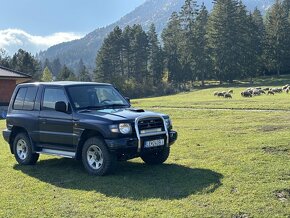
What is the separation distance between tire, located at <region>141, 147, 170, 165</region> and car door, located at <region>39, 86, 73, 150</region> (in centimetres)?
A: 182

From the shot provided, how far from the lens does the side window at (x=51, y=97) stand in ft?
33.6

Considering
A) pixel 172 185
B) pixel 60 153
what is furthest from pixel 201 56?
pixel 172 185

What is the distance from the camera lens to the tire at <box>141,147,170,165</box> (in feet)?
33.3

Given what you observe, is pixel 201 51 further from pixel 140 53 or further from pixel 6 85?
pixel 6 85

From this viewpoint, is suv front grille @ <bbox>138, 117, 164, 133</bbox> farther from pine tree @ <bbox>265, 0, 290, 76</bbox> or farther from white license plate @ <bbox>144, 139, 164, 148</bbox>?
pine tree @ <bbox>265, 0, 290, 76</bbox>

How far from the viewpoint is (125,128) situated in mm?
8922

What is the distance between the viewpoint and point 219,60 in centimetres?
8100

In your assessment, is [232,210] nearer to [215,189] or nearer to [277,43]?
[215,189]

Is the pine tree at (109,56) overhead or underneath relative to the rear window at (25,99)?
overhead

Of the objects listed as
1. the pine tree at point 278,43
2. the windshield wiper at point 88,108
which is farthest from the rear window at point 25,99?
the pine tree at point 278,43

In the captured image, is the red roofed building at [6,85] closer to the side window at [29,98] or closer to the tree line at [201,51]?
the side window at [29,98]

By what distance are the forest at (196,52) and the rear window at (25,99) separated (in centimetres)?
6432

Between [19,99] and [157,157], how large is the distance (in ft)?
12.9

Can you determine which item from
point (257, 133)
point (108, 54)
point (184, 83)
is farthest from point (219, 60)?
point (257, 133)
